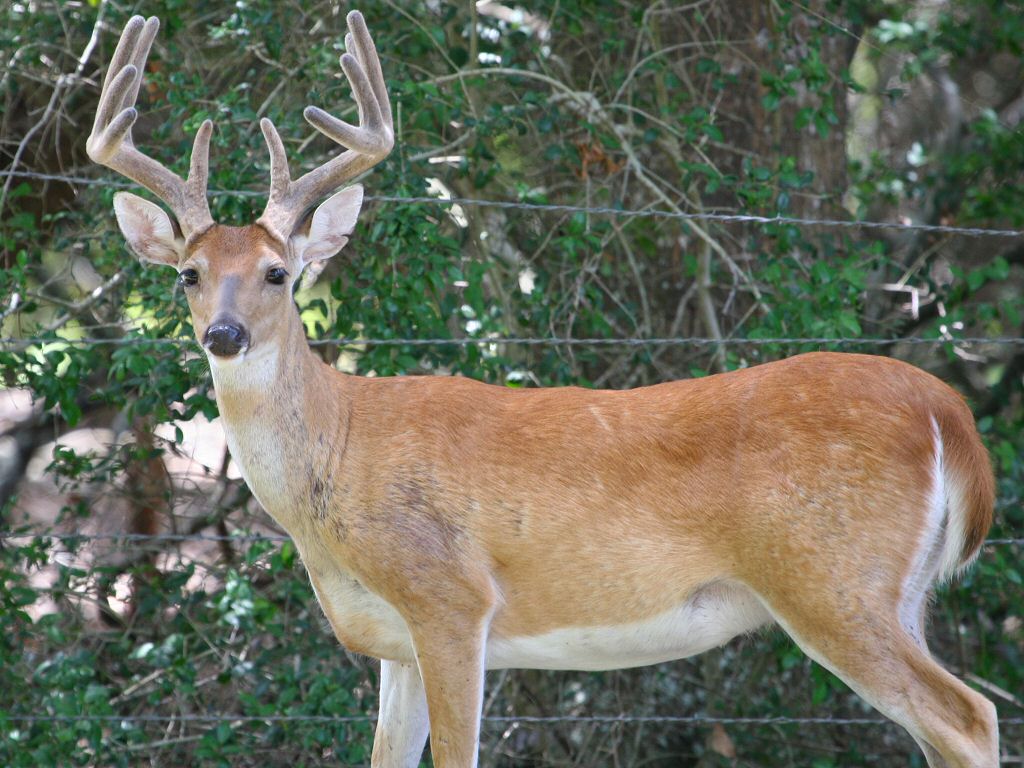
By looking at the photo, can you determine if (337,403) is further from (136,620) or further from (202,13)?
(202,13)

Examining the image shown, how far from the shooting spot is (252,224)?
4387 mm

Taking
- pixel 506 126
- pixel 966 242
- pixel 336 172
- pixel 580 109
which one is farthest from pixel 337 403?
pixel 966 242

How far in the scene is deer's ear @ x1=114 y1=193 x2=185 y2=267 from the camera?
4398 mm

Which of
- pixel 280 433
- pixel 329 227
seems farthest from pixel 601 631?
pixel 329 227

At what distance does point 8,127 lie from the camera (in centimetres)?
685

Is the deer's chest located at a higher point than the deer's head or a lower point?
lower

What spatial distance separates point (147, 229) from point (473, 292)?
5.35 feet

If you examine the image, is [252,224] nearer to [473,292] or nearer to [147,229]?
[147,229]

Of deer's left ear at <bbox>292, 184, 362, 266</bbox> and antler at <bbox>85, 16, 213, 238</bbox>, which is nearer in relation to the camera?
antler at <bbox>85, 16, 213, 238</bbox>

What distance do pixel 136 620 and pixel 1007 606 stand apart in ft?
13.7

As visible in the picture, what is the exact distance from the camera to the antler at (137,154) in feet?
14.0

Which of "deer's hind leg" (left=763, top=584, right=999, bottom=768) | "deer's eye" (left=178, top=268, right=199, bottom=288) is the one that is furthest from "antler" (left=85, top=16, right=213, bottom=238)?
"deer's hind leg" (left=763, top=584, right=999, bottom=768)

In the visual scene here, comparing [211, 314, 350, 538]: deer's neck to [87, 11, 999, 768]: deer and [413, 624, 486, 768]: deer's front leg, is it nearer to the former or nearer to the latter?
[87, 11, 999, 768]: deer

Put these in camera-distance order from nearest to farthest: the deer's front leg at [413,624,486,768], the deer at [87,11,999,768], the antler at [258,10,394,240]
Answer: the deer at [87,11,999,768] → the deer's front leg at [413,624,486,768] → the antler at [258,10,394,240]
